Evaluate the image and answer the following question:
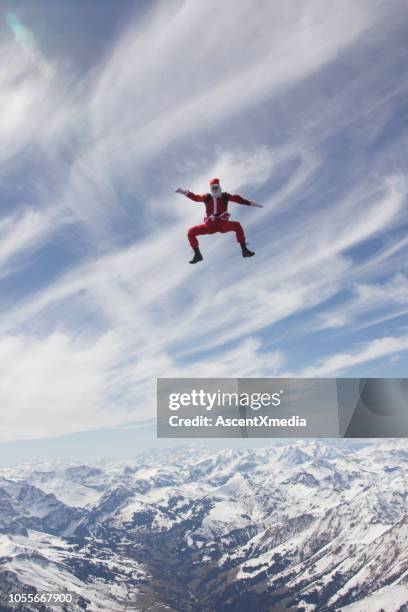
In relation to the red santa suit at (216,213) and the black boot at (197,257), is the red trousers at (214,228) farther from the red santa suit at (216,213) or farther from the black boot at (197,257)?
the black boot at (197,257)

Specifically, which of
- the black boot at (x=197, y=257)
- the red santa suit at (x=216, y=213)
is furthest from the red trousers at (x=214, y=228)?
the black boot at (x=197, y=257)

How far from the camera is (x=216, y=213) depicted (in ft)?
63.5

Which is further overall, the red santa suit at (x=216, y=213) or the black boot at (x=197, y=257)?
the black boot at (x=197, y=257)

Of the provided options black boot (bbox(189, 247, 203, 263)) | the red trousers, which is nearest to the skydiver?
the red trousers

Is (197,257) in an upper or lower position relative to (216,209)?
lower

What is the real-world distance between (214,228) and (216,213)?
0.78 meters

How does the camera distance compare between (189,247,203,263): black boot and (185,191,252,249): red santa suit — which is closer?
(185,191,252,249): red santa suit

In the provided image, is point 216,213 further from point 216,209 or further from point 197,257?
point 197,257

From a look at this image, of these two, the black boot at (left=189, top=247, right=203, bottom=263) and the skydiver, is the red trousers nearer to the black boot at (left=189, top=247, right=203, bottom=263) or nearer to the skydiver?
the skydiver

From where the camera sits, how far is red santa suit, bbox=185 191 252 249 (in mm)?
19266

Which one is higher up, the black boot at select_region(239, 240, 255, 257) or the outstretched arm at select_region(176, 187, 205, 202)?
the outstretched arm at select_region(176, 187, 205, 202)

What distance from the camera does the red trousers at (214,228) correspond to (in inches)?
776

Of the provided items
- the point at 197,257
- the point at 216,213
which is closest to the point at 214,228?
the point at 216,213

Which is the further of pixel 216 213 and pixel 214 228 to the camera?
pixel 214 228
